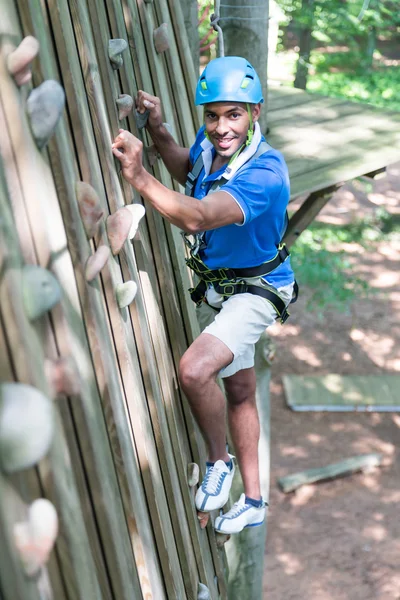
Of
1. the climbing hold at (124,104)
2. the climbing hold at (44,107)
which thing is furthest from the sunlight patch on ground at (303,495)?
the climbing hold at (44,107)

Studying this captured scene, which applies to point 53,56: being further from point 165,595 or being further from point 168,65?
point 165,595

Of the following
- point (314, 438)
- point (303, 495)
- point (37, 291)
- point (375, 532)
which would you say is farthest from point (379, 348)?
point (37, 291)

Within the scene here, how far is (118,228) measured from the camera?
2.03m

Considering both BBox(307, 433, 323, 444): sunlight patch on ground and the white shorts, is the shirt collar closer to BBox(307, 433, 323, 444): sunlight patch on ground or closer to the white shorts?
the white shorts

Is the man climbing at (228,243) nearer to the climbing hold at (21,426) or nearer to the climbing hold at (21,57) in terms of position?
the climbing hold at (21,57)

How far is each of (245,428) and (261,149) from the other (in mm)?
1013

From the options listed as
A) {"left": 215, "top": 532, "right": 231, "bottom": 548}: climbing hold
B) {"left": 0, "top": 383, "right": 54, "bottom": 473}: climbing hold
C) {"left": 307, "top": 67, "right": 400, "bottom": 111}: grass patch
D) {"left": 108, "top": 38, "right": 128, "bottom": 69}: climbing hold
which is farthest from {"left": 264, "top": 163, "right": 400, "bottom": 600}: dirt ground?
{"left": 307, "top": 67, "right": 400, "bottom": 111}: grass patch

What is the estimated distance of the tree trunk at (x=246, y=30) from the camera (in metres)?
3.83

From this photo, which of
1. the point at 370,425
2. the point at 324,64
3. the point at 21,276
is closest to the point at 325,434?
the point at 370,425

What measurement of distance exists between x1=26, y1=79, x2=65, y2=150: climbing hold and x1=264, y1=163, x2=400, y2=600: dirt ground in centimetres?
485

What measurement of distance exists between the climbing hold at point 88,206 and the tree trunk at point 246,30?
2326 millimetres

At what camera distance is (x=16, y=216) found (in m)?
1.47

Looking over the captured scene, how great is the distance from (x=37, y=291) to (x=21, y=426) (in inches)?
11.3

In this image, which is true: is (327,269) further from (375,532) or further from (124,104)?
(124,104)
